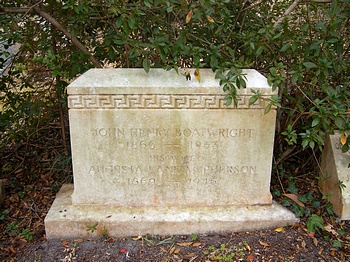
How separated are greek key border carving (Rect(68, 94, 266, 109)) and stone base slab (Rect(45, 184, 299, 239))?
3.00 feet

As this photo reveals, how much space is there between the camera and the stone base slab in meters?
3.00

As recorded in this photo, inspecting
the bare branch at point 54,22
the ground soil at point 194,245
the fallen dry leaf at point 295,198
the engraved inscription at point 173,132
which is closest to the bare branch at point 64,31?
the bare branch at point 54,22

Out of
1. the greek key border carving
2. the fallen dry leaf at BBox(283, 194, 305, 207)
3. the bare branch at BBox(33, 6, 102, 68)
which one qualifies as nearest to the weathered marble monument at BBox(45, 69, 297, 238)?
the greek key border carving

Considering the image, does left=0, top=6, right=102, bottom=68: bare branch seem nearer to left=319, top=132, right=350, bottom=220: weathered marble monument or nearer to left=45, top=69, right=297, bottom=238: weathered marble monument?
left=45, top=69, right=297, bottom=238: weathered marble monument

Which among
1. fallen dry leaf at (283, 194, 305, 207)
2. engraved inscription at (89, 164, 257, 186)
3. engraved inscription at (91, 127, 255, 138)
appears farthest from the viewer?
fallen dry leaf at (283, 194, 305, 207)

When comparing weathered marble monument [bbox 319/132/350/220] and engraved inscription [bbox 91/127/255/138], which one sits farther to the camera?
weathered marble monument [bbox 319/132/350/220]

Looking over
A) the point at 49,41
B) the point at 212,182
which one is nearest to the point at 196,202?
the point at 212,182

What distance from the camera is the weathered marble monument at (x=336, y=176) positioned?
122 inches

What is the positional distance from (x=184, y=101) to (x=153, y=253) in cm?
122

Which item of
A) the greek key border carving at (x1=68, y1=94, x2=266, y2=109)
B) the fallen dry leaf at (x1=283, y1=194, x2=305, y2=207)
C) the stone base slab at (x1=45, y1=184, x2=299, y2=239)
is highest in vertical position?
the greek key border carving at (x1=68, y1=94, x2=266, y2=109)

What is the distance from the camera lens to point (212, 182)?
308cm

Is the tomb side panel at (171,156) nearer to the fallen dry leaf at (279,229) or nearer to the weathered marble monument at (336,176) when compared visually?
the fallen dry leaf at (279,229)

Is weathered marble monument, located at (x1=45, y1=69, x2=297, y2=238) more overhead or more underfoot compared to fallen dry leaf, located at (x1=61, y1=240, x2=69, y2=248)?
more overhead

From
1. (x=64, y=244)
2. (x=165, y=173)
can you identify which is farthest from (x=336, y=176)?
(x=64, y=244)
